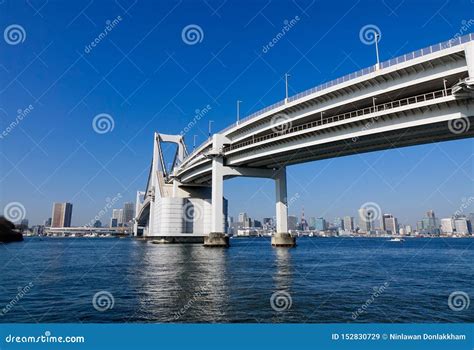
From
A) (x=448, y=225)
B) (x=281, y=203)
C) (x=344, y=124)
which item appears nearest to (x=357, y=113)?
(x=344, y=124)

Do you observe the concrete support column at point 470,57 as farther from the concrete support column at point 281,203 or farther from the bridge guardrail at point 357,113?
the concrete support column at point 281,203

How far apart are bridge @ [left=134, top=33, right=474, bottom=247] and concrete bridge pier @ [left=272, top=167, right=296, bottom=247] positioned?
0.15 m

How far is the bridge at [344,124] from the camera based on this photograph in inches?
907

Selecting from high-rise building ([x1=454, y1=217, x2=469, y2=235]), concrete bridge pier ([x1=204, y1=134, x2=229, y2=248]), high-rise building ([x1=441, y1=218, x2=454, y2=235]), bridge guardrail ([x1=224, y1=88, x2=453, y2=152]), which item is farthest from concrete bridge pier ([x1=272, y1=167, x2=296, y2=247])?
high-rise building ([x1=441, y1=218, x2=454, y2=235])

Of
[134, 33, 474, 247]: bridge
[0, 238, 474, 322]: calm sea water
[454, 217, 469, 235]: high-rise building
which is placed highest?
[134, 33, 474, 247]: bridge

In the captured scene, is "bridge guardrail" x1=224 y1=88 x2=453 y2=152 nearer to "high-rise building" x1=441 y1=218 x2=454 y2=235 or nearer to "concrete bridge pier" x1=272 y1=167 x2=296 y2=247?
"concrete bridge pier" x1=272 y1=167 x2=296 y2=247

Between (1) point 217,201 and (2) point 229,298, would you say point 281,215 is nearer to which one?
(1) point 217,201

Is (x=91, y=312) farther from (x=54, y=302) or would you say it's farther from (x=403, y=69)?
(x=403, y=69)

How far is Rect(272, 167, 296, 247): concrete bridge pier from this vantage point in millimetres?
50688

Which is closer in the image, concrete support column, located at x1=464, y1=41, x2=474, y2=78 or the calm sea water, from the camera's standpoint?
the calm sea water

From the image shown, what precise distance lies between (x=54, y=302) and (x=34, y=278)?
330 inches

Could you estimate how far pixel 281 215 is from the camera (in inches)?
1993

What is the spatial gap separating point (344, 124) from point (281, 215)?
76.5 ft

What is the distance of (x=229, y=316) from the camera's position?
10344 mm
